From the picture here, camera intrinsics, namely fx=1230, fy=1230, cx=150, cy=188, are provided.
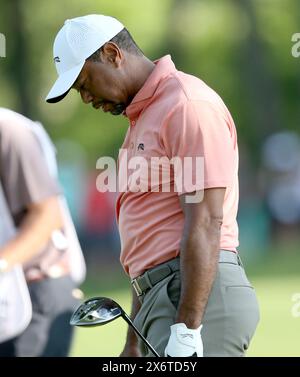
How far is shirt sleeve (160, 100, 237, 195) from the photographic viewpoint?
4.73m

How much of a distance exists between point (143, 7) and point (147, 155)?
33889 millimetres

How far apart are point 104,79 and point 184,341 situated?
1135 millimetres

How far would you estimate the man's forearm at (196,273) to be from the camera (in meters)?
4.70

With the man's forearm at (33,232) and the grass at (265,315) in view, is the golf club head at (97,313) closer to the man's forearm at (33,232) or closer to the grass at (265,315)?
the man's forearm at (33,232)

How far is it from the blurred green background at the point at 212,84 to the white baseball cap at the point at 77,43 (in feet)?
60.1

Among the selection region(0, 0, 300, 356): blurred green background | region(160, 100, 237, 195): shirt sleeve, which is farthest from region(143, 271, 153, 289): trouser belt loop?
region(0, 0, 300, 356): blurred green background

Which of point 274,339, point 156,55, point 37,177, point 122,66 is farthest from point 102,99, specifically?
point 156,55

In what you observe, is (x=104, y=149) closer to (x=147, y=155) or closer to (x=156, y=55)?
(x=156, y=55)

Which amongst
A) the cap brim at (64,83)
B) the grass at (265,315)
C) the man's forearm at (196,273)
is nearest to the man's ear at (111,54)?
the cap brim at (64,83)

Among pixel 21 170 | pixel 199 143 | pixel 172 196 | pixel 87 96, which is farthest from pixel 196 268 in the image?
pixel 21 170

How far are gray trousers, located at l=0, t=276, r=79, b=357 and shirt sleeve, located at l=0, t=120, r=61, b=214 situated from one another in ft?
1.44

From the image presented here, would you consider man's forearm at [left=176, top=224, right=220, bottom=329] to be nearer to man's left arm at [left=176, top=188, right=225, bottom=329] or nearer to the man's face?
man's left arm at [left=176, top=188, right=225, bottom=329]

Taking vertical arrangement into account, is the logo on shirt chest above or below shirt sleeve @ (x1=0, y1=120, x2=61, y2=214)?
above

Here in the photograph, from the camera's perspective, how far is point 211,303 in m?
4.82
